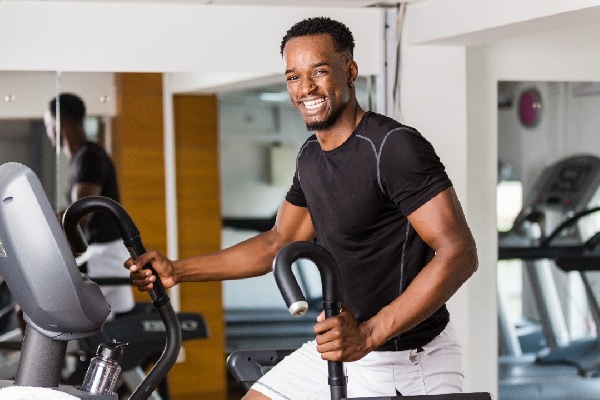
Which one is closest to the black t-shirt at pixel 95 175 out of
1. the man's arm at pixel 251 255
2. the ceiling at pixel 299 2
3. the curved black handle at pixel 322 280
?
the ceiling at pixel 299 2

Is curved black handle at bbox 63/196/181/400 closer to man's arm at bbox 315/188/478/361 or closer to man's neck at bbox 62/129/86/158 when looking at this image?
man's arm at bbox 315/188/478/361

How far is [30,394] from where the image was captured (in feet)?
5.71

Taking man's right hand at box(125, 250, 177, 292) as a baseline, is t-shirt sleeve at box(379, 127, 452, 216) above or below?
above

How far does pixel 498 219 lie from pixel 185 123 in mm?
1737

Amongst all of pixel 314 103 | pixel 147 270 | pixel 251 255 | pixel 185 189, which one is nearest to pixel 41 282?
pixel 147 270

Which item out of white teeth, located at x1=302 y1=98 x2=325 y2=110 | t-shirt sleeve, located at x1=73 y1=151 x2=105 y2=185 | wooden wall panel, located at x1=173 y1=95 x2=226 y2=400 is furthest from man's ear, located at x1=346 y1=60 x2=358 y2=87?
wooden wall panel, located at x1=173 y1=95 x2=226 y2=400

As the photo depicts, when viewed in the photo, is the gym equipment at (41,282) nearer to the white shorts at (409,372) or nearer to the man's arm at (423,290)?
the man's arm at (423,290)

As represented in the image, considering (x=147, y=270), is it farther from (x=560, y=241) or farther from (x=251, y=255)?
(x=560, y=241)

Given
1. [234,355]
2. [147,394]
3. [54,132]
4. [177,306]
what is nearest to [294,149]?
[177,306]

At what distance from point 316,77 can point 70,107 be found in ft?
7.48

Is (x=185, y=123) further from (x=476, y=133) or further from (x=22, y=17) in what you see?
(x=476, y=133)

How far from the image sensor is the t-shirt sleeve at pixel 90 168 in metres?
4.28

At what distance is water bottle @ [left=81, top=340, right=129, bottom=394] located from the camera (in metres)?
1.91

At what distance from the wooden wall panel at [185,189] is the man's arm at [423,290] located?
8.29ft
